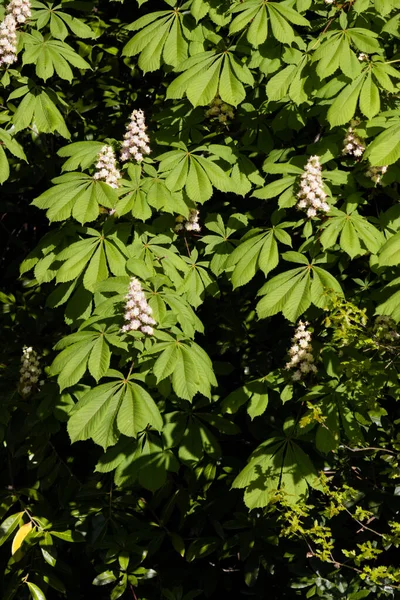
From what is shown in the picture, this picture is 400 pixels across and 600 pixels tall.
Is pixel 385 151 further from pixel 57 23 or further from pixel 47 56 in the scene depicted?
pixel 57 23

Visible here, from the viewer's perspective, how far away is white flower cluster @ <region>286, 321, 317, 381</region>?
278cm

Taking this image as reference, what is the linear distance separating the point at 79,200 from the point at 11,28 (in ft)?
2.84

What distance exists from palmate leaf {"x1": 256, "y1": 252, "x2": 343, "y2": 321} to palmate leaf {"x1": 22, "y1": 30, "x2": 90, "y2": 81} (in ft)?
3.86

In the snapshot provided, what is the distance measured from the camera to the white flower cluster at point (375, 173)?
274 centimetres

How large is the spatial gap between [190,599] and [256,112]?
2.11 meters

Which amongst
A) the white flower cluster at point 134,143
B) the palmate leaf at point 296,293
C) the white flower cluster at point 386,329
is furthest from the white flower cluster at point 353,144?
the white flower cluster at point 134,143

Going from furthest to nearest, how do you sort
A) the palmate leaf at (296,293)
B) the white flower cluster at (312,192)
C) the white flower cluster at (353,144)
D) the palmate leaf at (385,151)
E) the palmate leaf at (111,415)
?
the white flower cluster at (353,144), the white flower cluster at (312,192), the palmate leaf at (296,293), the palmate leaf at (385,151), the palmate leaf at (111,415)

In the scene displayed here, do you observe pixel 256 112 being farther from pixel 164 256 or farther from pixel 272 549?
pixel 272 549

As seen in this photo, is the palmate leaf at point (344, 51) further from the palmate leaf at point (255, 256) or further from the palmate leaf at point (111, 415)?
the palmate leaf at point (111, 415)

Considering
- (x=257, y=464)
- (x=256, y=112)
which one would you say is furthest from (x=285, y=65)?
(x=257, y=464)

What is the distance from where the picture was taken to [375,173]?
2.76m

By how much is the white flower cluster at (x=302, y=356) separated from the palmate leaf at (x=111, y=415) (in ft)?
2.30

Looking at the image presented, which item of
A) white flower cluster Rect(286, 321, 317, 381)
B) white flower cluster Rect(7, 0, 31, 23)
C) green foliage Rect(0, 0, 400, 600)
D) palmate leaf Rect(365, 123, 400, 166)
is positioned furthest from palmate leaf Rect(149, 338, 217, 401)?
white flower cluster Rect(7, 0, 31, 23)

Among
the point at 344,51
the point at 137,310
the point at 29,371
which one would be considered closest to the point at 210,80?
the point at 344,51
